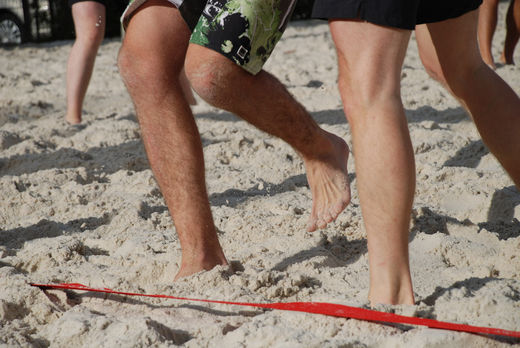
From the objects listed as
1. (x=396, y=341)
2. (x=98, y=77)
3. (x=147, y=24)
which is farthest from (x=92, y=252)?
(x=98, y=77)

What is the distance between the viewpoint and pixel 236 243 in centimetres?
262

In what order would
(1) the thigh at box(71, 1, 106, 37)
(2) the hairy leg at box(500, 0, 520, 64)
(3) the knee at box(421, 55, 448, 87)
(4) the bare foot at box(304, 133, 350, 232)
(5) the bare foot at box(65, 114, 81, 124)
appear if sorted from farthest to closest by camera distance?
1. (2) the hairy leg at box(500, 0, 520, 64)
2. (5) the bare foot at box(65, 114, 81, 124)
3. (1) the thigh at box(71, 1, 106, 37)
4. (4) the bare foot at box(304, 133, 350, 232)
5. (3) the knee at box(421, 55, 448, 87)

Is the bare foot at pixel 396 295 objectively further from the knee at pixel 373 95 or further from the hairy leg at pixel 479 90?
the hairy leg at pixel 479 90

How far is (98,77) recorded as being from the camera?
6.62m

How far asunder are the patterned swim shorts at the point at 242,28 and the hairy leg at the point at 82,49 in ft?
8.53

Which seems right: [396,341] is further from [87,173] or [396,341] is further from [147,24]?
[87,173]

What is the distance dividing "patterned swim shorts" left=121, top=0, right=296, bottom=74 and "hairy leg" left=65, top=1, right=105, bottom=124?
2.60 m

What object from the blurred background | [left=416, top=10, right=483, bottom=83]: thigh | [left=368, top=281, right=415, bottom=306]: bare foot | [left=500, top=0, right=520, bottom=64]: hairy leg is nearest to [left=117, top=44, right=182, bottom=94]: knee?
[left=416, top=10, right=483, bottom=83]: thigh

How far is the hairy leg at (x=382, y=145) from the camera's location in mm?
1715

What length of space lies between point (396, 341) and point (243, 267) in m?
0.82

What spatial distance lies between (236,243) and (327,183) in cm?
45

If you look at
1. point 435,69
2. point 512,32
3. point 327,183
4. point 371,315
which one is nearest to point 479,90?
point 435,69

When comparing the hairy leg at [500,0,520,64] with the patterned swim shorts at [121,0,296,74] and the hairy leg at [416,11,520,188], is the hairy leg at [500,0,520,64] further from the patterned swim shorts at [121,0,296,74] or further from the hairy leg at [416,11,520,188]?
the patterned swim shorts at [121,0,296,74]

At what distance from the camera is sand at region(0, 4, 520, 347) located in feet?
Answer: 5.79
